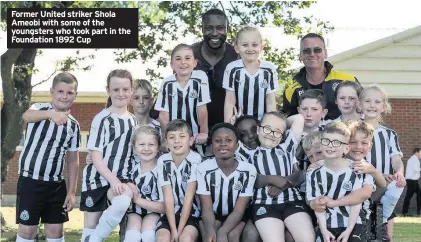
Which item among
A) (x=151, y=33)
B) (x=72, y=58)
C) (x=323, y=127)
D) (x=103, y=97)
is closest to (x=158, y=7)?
(x=151, y=33)

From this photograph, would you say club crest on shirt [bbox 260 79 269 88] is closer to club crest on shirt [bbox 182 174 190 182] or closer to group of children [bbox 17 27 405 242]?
group of children [bbox 17 27 405 242]

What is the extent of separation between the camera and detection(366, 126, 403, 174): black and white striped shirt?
22.1ft

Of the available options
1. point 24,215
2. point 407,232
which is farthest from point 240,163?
point 407,232

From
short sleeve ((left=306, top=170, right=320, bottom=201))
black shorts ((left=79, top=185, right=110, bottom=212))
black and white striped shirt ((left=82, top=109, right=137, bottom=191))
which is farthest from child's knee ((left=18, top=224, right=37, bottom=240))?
short sleeve ((left=306, top=170, right=320, bottom=201))

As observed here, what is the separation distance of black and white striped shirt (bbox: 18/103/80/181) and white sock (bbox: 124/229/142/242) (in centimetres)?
150

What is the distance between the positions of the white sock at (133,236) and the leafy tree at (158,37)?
7.56 metres

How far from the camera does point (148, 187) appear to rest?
6.64 metres

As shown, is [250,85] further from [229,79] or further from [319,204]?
[319,204]

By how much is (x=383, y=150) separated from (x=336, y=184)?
2.40 feet

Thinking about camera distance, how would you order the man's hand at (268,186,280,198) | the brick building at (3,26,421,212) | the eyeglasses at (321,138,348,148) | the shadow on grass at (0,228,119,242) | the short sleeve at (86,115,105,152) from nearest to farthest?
1. the eyeglasses at (321,138,348,148)
2. the man's hand at (268,186,280,198)
3. the short sleeve at (86,115,105,152)
4. the shadow on grass at (0,228,119,242)
5. the brick building at (3,26,421,212)

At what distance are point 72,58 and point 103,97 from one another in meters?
8.54

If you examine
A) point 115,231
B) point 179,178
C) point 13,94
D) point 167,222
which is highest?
point 13,94

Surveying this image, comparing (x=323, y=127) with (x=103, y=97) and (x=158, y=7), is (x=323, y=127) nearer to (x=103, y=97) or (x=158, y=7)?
(x=158, y=7)

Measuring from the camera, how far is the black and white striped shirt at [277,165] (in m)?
6.45
